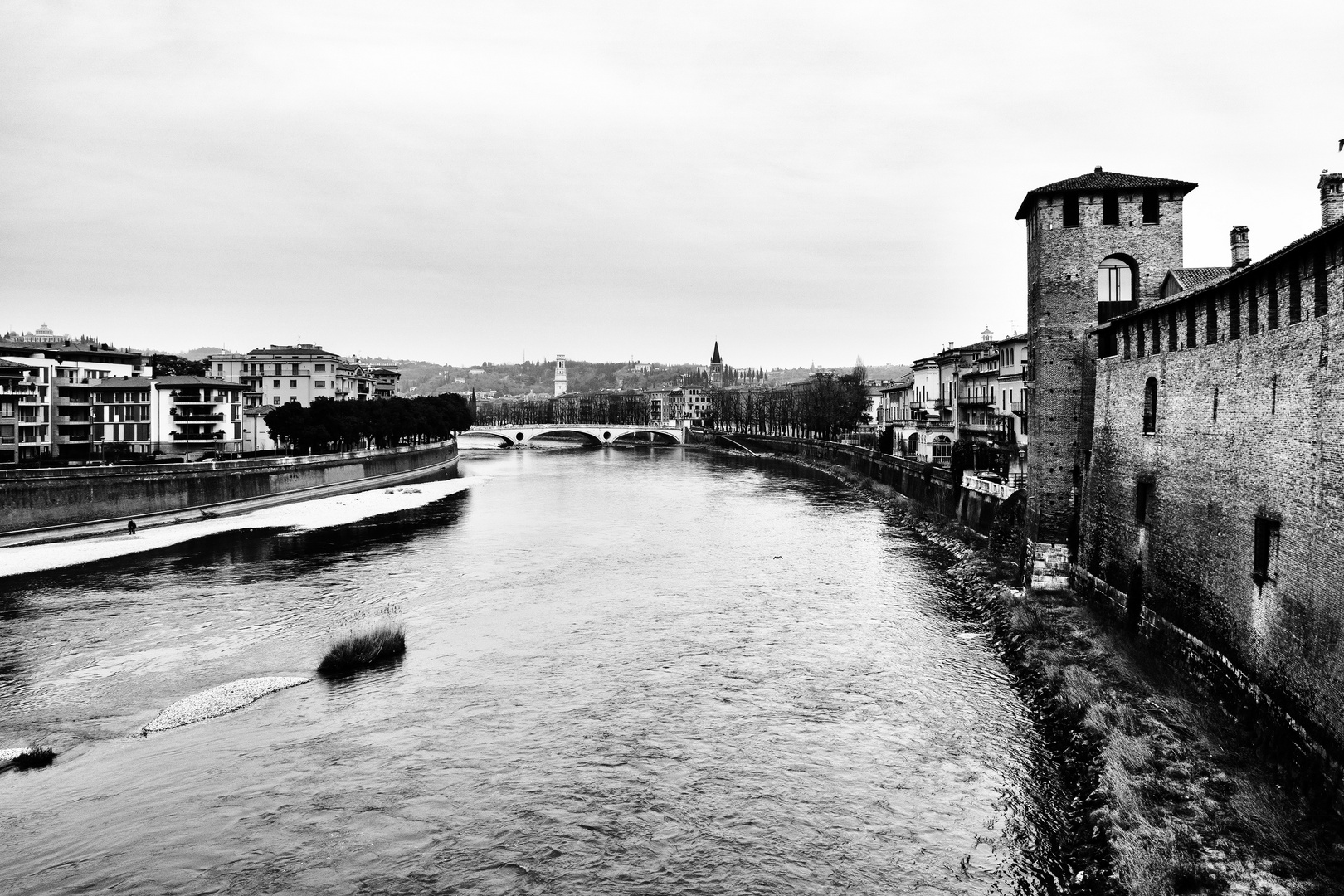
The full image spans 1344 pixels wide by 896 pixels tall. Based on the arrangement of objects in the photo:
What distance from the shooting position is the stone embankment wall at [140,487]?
126 ft

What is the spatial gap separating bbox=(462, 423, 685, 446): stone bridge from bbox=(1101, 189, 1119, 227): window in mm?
97720

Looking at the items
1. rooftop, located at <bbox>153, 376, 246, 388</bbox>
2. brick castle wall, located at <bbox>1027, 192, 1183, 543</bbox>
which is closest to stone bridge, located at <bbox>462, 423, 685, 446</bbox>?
rooftop, located at <bbox>153, 376, 246, 388</bbox>

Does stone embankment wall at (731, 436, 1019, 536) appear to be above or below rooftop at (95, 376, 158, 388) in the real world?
below

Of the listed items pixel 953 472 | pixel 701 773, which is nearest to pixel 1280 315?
pixel 701 773

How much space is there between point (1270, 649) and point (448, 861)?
38.5 ft

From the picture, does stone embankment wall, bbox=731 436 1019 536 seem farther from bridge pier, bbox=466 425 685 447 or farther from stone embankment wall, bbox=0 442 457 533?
bridge pier, bbox=466 425 685 447

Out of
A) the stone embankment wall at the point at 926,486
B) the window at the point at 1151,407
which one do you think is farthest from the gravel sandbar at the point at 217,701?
the stone embankment wall at the point at 926,486

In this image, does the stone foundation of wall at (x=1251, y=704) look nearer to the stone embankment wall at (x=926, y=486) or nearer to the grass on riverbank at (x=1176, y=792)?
the grass on riverbank at (x=1176, y=792)

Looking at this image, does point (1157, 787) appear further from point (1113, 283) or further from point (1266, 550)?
point (1113, 283)

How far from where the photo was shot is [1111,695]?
15797 mm

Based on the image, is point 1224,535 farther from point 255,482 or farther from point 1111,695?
point 255,482

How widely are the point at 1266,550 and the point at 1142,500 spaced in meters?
6.45

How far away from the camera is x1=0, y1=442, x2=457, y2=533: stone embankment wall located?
38312mm

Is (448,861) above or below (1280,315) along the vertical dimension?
below
